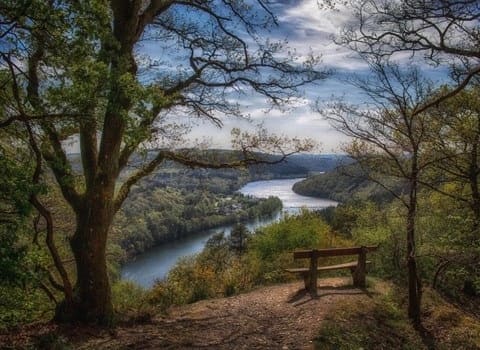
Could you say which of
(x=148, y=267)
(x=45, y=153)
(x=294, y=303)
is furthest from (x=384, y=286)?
(x=148, y=267)

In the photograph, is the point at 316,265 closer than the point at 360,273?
Yes

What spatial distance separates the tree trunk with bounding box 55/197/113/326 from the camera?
7293 mm

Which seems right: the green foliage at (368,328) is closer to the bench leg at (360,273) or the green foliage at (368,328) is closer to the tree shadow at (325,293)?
the tree shadow at (325,293)

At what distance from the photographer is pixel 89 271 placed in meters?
7.35

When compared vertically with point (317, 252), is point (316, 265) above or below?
below

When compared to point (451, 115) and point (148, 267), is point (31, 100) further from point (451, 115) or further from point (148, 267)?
point (148, 267)

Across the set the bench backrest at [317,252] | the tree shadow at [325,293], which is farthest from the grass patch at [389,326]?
the bench backrest at [317,252]

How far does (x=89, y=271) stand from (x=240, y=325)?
2.75 meters

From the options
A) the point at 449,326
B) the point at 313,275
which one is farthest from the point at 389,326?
the point at 313,275

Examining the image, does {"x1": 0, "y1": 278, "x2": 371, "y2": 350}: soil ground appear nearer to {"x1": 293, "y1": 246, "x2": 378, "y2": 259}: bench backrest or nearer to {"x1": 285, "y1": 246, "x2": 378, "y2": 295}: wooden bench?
{"x1": 285, "y1": 246, "x2": 378, "y2": 295}: wooden bench

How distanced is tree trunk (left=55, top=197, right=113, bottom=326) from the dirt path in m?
0.66

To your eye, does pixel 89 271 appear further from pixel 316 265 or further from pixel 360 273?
pixel 360 273

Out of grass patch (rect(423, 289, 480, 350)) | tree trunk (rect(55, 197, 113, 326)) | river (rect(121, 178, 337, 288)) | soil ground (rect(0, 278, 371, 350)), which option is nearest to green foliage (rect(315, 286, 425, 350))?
soil ground (rect(0, 278, 371, 350))

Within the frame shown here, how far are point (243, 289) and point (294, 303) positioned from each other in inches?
105
